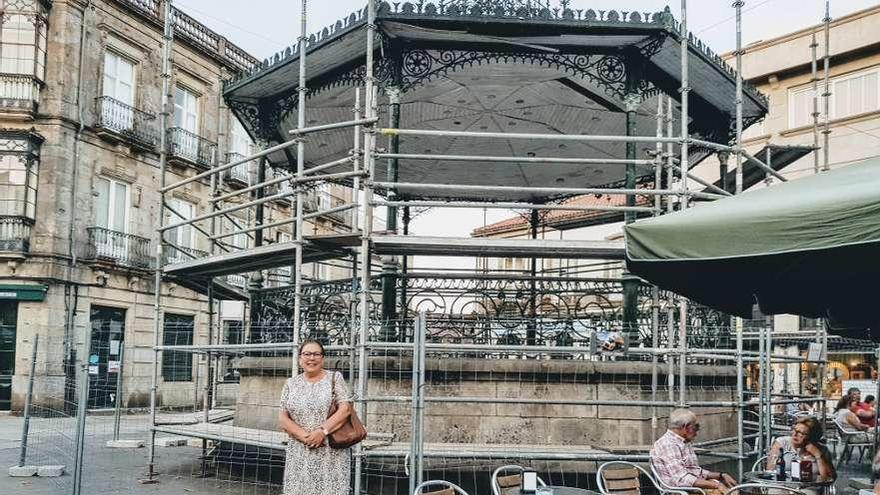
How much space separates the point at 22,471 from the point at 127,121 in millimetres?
18885

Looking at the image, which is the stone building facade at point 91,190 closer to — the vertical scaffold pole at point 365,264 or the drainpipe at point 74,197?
the drainpipe at point 74,197

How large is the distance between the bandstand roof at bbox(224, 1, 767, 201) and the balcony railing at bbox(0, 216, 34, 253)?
11.7m

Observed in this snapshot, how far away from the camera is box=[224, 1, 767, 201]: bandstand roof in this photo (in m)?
10.2

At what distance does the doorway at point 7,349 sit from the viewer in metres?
23.4

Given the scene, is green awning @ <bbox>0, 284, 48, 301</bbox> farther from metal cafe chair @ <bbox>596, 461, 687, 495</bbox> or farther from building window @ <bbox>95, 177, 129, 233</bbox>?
metal cafe chair @ <bbox>596, 461, 687, 495</bbox>

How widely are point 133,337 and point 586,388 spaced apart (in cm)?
2236

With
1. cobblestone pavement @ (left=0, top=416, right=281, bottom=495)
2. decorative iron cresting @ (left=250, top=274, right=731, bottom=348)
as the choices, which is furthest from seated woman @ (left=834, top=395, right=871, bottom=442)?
cobblestone pavement @ (left=0, top=416, right=281, bottom=495)

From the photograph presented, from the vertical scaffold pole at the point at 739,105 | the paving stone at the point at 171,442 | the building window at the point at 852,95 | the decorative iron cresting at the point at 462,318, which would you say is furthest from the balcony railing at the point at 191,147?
the vertical scaffold pole at the point at 739,105

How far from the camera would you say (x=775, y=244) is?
481 cm

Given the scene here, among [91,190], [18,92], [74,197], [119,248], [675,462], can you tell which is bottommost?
[675,462]

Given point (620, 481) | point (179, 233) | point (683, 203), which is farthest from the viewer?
point (179, 233)

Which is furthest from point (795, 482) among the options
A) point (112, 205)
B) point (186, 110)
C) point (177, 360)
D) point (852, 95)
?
point (186, 110)

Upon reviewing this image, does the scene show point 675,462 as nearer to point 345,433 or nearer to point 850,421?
point 345,433

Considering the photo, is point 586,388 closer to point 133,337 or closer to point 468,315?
point 468,315
